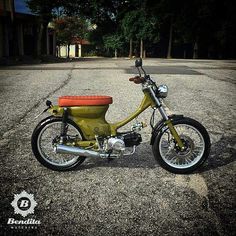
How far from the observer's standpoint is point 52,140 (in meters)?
4.00

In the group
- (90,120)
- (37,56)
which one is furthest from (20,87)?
(37,56)

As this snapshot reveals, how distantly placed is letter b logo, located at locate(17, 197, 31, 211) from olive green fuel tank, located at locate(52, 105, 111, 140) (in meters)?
1.08

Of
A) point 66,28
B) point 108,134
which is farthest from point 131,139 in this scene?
point 66,28

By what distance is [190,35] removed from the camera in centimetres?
3938

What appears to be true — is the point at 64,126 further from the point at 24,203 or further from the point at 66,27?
the point at 66,27

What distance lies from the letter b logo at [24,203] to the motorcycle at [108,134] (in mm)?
747

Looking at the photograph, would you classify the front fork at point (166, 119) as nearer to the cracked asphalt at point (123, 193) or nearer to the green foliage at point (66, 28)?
the cracked asphalt at point (123, 193)

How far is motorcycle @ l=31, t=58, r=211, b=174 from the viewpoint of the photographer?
3672 mm

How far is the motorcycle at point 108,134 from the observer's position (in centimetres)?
367

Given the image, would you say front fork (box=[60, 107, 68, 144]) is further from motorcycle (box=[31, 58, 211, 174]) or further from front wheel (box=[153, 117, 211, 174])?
front wheel (box=[153, 117, 211, 174])

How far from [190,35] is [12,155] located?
1520 inches

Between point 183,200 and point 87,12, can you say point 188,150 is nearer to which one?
point 183,200

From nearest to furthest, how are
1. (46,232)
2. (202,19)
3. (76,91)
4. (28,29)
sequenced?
1. (46,232)
2. (76,91)
3. (28,29)
4. (202,19)

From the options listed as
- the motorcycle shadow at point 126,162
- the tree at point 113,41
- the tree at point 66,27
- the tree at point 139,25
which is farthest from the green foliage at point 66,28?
the motorcycle shadow at point 126,162
